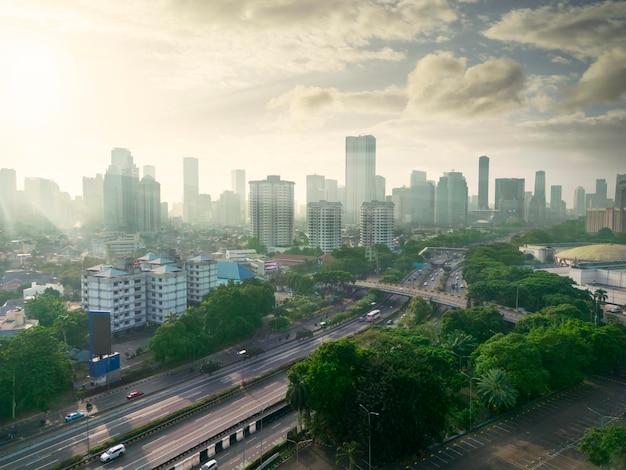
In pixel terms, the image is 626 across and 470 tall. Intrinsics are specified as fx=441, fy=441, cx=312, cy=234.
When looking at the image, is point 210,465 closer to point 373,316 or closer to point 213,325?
point 213,325

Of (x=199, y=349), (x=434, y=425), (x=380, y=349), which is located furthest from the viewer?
(x=199, y=349)

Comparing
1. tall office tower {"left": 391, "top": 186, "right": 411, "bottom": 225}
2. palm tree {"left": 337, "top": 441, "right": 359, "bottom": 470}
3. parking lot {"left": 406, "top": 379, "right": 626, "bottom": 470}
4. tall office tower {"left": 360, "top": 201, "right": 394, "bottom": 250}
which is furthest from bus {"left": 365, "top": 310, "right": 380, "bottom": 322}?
tall office tower {"left": 391, "top": 186, "right": 411, "bottom": 225}

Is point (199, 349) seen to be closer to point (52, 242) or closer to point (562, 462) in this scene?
point (562, 462)

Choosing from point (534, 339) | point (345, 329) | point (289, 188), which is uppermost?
point (289, 188)

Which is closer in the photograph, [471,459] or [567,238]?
[471,459]

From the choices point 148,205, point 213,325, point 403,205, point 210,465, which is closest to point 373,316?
point 213,325

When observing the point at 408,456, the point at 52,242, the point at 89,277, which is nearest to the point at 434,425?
the point at 408,456
